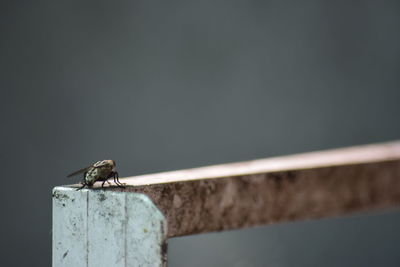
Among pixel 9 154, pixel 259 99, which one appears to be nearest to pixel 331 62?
pixel 259 99

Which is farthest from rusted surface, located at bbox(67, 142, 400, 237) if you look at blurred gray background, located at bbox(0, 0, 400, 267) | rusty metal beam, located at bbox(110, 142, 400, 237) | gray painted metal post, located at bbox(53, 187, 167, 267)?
blurred gray background, located at bbox(0, 0, 400, 267)

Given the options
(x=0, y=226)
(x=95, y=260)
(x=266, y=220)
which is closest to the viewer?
(x=95, y=260)

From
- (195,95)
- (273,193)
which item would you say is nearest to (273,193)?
(273,193)

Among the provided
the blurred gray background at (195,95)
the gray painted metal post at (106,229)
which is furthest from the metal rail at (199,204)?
the blurred gray background at (195,95)

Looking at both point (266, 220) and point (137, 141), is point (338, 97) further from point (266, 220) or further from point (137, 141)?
point (266, 220)

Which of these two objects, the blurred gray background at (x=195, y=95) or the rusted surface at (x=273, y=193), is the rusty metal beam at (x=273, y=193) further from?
the blurred gray background at (x=195, y=95)

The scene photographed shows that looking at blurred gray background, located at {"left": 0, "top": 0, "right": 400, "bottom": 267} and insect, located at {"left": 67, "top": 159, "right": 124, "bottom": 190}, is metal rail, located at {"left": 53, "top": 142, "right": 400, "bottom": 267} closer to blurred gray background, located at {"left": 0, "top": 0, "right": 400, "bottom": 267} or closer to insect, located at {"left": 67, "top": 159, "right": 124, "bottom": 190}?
insect, located at {"left": 67, "top": 159, "right": 124, "bottom": 190}
